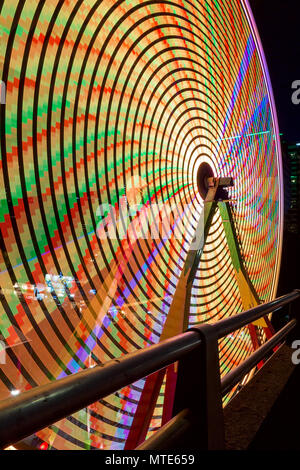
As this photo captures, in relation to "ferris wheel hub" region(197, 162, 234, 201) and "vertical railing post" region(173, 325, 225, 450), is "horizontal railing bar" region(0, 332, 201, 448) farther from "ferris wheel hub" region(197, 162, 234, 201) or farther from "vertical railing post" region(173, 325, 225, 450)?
"ferris wheel hub" region(197, 162, 234, 201)

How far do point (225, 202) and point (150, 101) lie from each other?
0.93m

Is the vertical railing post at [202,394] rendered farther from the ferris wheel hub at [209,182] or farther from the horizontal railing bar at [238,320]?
the ferris wheel hub at [209,182]

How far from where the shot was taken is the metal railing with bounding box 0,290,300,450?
0.45m

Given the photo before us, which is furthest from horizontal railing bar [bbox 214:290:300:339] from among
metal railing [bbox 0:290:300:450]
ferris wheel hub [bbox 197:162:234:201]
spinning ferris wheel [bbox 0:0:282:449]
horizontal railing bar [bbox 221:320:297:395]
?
ferris wheel hub [bbox 197:162:234:201]

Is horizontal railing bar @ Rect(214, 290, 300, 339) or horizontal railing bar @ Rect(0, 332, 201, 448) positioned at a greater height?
horizontal railing bar @ Rect(214, 290, 300, 339)

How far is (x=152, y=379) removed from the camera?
4.58 ft

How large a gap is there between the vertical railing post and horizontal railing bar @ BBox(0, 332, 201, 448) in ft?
0.61

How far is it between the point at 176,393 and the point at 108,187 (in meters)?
0.71

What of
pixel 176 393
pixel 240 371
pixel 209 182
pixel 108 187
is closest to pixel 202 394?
pixel 176 393

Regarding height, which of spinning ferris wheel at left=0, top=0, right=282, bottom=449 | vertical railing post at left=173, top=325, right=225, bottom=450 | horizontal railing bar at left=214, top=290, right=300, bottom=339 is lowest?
vertical railing post at left=173, top=325, right=225, bottom=450

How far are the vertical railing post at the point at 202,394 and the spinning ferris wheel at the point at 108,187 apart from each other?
0.21 meters

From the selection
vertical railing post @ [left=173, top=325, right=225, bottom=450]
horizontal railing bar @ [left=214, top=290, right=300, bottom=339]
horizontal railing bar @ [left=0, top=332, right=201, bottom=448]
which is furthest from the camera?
horizontal railing bar @ [left=214, top=290, right=300, bottom=339]

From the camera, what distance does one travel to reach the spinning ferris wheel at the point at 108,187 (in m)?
0.96
